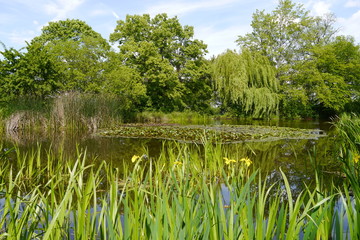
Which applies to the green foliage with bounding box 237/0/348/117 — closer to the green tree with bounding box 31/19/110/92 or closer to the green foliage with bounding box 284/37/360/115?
the green foliage with bounding box 284/37/360/115

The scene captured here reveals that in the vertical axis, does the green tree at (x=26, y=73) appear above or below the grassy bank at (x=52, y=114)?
above

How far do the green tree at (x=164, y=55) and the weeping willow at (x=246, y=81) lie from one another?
2137 millimetres

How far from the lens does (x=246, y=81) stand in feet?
62.6

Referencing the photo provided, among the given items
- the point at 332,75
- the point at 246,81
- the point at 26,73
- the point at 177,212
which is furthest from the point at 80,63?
the point at 332,75

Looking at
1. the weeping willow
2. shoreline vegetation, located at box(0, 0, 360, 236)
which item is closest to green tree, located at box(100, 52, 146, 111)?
shoreline vegetation, located at box(0, 0, 360, 236)

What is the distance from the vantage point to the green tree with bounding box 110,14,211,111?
64.2 ft

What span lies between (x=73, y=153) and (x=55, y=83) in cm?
787

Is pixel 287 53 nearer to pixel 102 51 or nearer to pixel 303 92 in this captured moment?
pixel 303 92

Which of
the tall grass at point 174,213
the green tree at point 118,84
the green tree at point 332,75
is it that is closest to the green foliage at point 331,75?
the green tree at point 332,75

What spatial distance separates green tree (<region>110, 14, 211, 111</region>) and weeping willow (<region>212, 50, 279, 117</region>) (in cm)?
214

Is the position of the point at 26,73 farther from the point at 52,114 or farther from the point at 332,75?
the point at 332,75

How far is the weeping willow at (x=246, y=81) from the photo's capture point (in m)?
18.9

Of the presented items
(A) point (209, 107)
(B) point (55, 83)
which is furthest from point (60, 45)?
(A) point (209, 107)

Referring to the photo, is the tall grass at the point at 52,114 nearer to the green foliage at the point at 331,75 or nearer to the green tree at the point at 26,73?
the green tree at the point at 26,73
